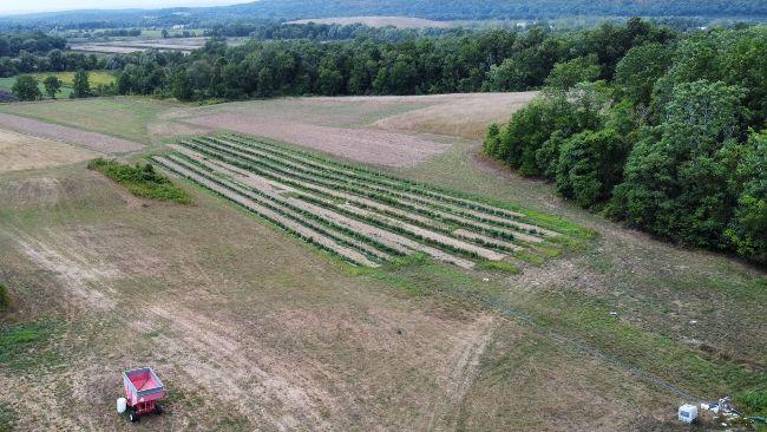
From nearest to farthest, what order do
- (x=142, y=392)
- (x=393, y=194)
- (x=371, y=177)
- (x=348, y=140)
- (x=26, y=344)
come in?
(x=142, y=392)
(x=26, y=344)
(x=393, y=194)
(x=371, y=177)
(x=348, y=140)

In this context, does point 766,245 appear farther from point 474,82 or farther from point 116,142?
point 474,82

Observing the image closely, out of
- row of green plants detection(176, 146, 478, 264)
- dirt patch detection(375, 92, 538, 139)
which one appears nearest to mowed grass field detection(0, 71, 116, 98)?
dirt patch detection(375, 92, 538, 139)

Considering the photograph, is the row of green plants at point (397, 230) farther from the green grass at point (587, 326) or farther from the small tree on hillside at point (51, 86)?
the small tree on hillside at point (51, 86)

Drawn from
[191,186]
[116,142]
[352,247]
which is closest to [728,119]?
[352,247]

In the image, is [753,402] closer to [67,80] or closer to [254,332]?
[254,332]

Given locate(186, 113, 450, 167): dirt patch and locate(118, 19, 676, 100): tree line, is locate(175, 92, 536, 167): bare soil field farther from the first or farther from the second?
locate(118, 19, 676, 100): tree line

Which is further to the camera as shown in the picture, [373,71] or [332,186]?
[373,71]

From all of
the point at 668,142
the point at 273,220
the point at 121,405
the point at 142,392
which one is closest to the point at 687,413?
the point at 142,392
